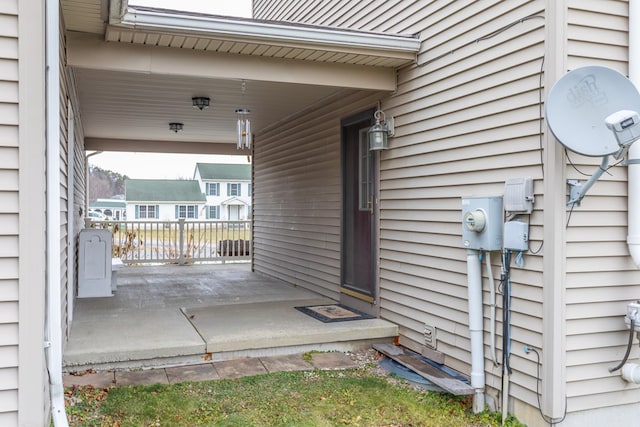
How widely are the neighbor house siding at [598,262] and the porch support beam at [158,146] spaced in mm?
7415

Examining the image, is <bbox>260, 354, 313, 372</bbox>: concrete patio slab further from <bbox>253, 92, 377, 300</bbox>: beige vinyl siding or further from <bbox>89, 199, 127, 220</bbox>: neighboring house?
<bbox>89, 199, 127, 220</bbox>: neighboring house

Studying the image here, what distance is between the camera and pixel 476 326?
3.50 meters

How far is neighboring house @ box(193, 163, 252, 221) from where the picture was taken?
33.0 metres

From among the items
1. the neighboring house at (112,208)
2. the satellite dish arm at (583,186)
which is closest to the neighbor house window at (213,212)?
the neighboring house at (112,208)

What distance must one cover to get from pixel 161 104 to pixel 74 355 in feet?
11.6

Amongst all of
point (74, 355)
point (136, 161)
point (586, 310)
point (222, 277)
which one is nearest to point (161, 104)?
point (222, 277)

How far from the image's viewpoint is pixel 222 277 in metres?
8.18

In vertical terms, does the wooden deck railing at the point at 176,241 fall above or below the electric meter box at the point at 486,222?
below

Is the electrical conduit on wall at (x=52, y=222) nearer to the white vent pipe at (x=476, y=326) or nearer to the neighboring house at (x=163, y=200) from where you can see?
the white vent pipe at (x=476, y=326)

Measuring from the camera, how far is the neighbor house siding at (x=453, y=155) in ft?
10.4

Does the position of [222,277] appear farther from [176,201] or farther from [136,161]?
[136,161]

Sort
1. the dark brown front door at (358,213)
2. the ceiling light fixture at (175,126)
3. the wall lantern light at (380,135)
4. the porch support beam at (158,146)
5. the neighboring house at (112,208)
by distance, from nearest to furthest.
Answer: the wall lantern light at (380,135) < the dark brown front door at (358,213) < the ceiling light fixture at (175,126) < the porch support beam at (158,146) < the neighboring house at (112,208)

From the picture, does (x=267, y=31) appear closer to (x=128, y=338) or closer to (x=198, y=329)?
(x=198, y=329)

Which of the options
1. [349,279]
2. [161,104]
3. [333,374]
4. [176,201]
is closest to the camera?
[333,374]
